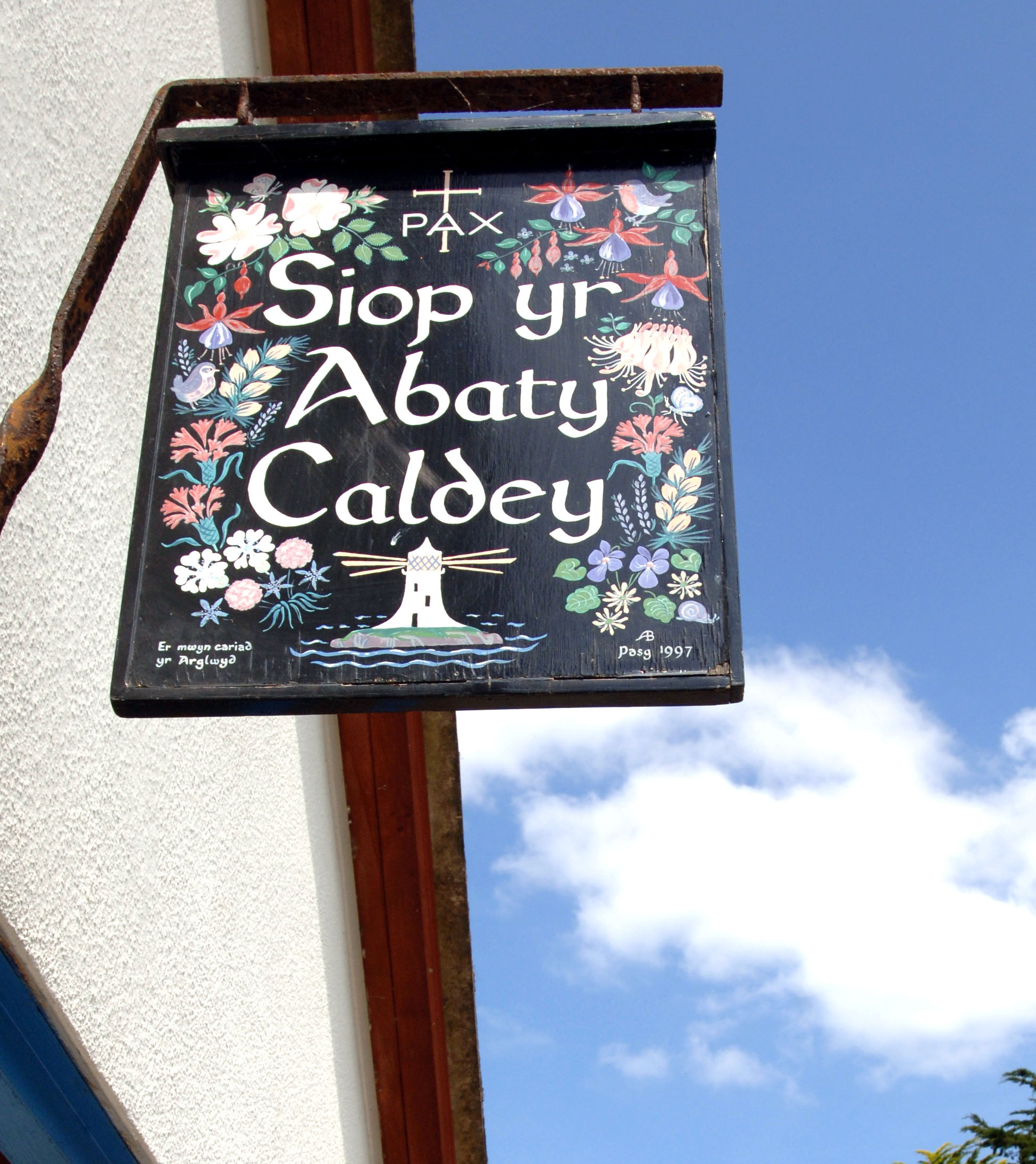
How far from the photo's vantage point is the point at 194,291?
7.56 feet

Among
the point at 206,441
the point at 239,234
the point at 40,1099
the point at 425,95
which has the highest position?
the point at 425,95

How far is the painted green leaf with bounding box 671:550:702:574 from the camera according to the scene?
198 cm

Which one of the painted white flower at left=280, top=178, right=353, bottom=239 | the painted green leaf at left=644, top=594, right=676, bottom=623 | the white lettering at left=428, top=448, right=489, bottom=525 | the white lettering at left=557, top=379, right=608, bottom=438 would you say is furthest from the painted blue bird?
the painted green leaf at left=644, top=594, right=676, bottom=623

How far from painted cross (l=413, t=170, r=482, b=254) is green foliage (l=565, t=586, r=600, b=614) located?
31.5 inches

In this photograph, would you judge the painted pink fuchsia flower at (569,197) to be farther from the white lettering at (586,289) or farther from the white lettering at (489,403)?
the white lettering at (489,403)

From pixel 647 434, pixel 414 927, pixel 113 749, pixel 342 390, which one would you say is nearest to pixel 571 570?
pixel 647 434

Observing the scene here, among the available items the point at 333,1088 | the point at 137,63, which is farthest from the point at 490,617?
the point at 333,1088

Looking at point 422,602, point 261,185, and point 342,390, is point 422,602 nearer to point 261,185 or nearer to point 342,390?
point 342,390

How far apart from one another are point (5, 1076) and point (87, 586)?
0.96 metres

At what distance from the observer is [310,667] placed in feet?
6.27

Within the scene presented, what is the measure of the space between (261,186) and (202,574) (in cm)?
90

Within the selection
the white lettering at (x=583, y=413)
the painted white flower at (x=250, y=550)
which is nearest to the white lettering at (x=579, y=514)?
the white lettering at (x=583, y=413)

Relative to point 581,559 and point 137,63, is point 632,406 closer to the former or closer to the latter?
point 581,559

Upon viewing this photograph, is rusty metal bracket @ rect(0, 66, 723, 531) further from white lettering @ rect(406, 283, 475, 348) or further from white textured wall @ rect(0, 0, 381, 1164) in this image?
white lettering @ rect(406, 283, 475, 348)
